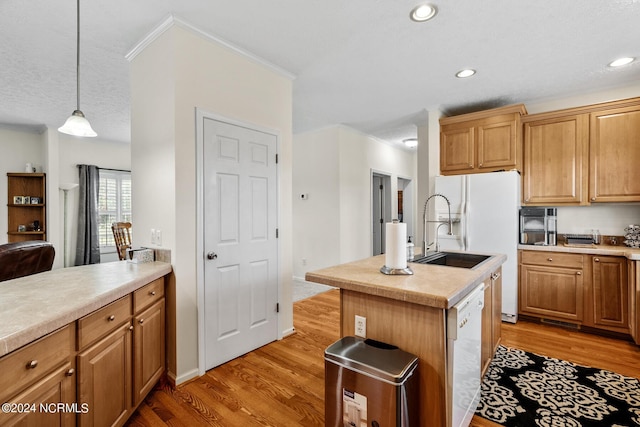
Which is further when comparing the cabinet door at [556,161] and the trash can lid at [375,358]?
the cabinet door at [556,161]

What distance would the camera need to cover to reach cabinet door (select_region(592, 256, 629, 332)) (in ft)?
9.82

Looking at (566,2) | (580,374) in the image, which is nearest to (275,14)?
(566,2)

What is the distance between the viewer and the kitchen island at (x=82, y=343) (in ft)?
Result: 3.58

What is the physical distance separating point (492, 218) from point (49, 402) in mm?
3899

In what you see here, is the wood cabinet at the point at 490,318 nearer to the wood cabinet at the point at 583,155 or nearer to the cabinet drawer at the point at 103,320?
the wood cabinet at the point at 583,155

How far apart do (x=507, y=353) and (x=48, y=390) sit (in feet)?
10.6

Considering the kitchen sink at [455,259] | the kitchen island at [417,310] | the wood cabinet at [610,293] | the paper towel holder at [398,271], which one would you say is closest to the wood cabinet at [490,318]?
the kitchen sink at [455,259]

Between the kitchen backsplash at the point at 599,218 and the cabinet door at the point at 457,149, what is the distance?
4.20 feet

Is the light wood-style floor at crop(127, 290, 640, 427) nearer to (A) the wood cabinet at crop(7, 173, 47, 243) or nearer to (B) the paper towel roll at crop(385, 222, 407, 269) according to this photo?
(B) the paper towel roll at crop(385, 222, 407, 269)

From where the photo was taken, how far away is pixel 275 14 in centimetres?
219

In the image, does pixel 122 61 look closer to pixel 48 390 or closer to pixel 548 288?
pixel 48 390

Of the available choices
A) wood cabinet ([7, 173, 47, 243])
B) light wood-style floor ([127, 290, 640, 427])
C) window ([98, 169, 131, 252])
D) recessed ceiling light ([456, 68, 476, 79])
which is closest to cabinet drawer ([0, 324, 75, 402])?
light wood-style floor ([127, 290, 640, 427])

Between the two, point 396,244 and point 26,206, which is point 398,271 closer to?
point 396,244

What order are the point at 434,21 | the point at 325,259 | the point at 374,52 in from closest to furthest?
the point at 434,21, the point at 374,52, the point at 325,259
